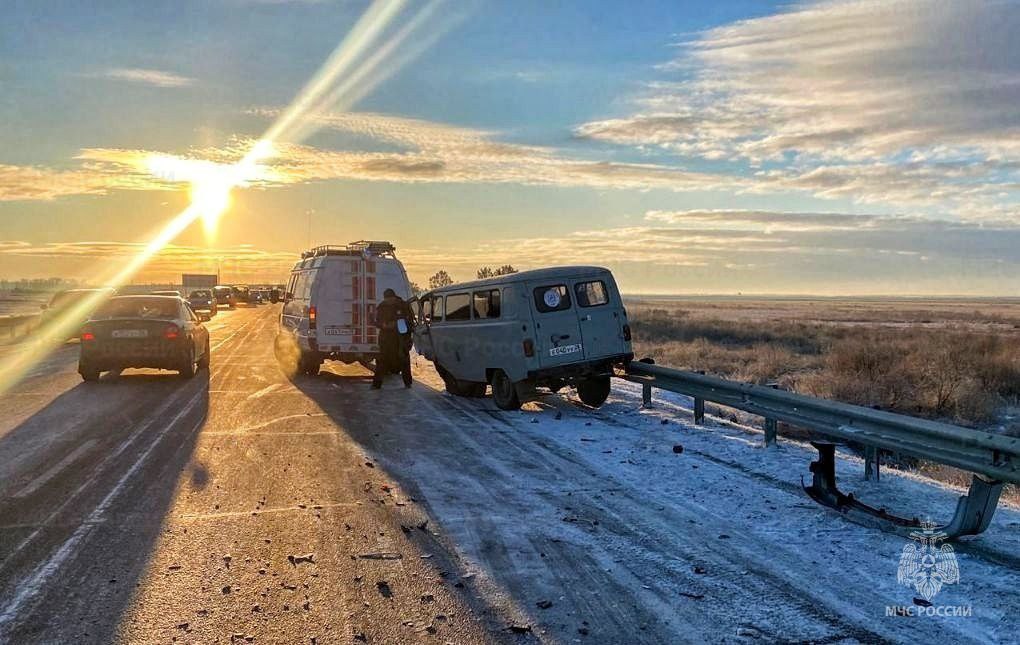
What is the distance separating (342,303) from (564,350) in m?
6.63

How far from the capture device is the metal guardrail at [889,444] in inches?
214

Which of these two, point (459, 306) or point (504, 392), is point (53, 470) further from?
point (459, 306)

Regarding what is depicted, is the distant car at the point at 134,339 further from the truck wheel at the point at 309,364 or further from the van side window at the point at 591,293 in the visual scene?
the van side window at the point at 591,293

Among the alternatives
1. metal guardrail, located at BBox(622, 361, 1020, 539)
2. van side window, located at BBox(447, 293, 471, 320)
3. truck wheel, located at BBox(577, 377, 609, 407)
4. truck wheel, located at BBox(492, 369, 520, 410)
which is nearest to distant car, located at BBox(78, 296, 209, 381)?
van side window, located at BBox(447, 293, 471, 320)

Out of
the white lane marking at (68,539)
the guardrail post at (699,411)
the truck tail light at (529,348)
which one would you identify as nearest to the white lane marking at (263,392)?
the white lane marking at (68,539)

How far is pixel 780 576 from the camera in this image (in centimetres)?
489

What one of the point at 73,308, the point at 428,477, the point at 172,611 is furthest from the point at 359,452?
the point at 73,308

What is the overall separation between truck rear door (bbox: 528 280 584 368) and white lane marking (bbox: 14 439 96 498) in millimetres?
6121

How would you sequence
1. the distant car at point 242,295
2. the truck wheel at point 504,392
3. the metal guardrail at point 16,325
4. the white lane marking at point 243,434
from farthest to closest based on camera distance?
the distant car at point 242,295, the metal guardrail at point 16,325, the truck wheel at point 504,392, the white lane marking at point 243,434

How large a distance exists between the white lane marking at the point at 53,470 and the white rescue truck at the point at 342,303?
731cm

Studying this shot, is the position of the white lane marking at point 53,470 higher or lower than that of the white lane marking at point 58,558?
lower

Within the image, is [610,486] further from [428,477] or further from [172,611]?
[172,611]

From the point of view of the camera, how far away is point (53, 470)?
25.2ft

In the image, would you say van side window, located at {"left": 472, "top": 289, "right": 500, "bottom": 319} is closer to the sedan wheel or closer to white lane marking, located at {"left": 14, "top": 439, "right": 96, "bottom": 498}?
white lane marking, located at {"left": 14, "top": 439, "right": 96, "bottom": 498}
